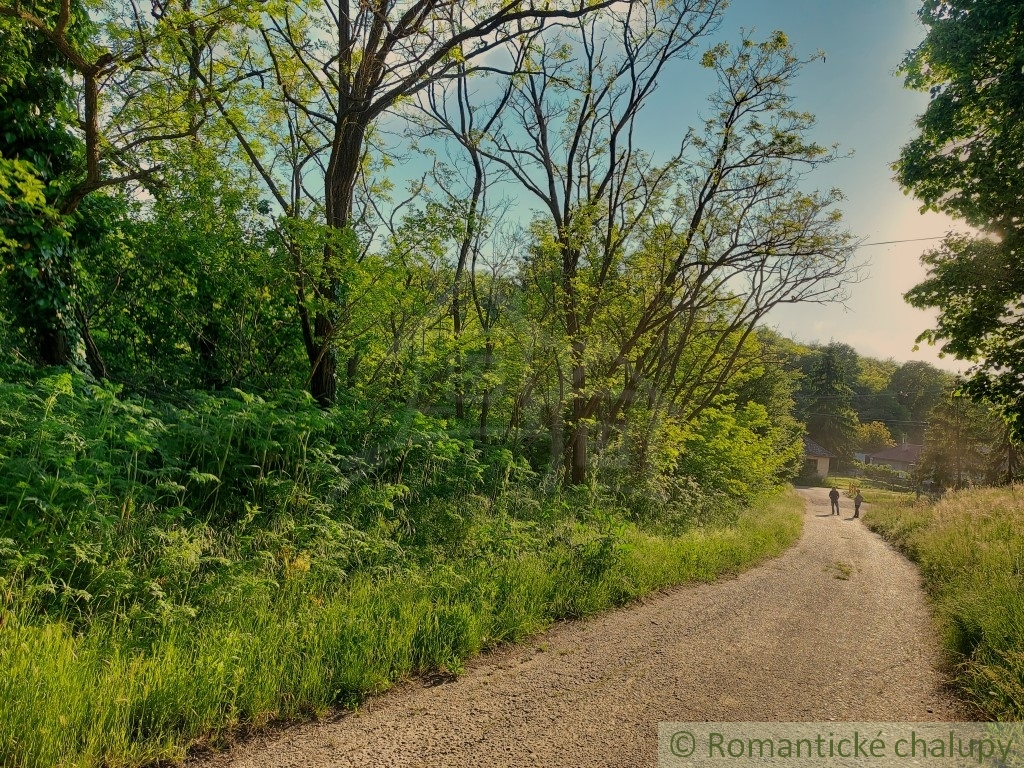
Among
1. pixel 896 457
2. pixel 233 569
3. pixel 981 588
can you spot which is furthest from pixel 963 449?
pixel 896 457

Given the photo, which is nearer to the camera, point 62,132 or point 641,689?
point 641,689

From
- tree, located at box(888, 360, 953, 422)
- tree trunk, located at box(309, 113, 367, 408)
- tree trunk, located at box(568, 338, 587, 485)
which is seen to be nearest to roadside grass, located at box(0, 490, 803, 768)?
tree trunk, located at box(309, 113, 367, 408)

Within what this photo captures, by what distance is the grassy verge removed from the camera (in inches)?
148

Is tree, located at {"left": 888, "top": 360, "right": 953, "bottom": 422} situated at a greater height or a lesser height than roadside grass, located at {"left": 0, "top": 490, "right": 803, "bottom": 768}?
greater

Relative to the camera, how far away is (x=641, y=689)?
3652 millimetres

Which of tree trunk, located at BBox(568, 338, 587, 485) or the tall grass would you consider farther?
→ tree trunk, located at BBox(568, 338, 587, 485)

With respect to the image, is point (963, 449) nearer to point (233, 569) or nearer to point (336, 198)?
point (336, 198)

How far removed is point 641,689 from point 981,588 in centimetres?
516

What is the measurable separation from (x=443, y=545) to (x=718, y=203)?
10.8 meters

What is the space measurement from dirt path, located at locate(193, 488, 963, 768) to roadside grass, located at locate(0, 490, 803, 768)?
0.71ft

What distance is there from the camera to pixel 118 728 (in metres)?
2.47

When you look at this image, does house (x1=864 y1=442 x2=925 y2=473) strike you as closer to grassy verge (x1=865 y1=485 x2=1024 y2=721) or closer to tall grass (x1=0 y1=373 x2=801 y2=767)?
grassy verge (x1=865 y1=485 x2=1024 y2=721)

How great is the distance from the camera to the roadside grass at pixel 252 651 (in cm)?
242

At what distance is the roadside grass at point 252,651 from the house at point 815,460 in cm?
6225
